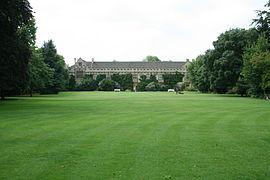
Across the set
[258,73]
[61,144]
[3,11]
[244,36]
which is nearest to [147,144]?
[61,144]

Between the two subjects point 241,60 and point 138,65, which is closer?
point 241,60

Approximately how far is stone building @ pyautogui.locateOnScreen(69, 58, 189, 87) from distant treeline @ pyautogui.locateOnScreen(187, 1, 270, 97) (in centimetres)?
5770

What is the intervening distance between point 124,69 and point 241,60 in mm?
68126

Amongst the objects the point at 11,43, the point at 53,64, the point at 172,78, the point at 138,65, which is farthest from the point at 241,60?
the point at 138,65

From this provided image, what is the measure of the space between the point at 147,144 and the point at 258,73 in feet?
103

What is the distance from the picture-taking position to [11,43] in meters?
19.8

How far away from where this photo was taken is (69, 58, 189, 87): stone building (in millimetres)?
107500

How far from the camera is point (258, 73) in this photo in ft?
115

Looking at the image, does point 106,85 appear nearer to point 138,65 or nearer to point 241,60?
point 138,65

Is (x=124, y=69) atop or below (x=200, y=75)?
atop

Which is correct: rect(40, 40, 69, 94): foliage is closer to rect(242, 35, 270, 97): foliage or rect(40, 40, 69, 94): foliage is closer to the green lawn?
rect(242, 35, 270, 97): foliage

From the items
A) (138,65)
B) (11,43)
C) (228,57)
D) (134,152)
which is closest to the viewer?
(134,152)

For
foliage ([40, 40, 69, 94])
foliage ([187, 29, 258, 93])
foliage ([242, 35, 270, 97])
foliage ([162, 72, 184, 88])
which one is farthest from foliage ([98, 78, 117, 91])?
foliage ([242, 35, 270, 97])

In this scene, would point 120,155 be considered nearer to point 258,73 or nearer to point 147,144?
point 147,144
